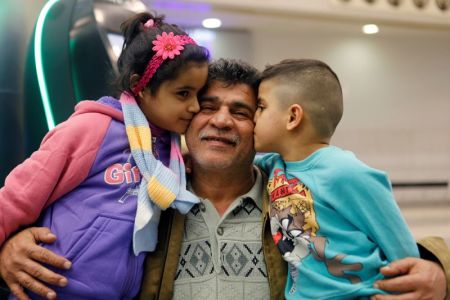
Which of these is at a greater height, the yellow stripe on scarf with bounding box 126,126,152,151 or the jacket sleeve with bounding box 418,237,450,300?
the yellow stripe on scarf with bounding box 126,126,152,151

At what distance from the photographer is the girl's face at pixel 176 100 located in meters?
1.24

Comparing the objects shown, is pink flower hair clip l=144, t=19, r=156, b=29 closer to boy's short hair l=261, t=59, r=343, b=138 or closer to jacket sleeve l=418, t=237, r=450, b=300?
boy's short hair l=261, t=59, r=343, b=138

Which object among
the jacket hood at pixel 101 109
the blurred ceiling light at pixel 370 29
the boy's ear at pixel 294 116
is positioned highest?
the jacket hood at pixel 101 109

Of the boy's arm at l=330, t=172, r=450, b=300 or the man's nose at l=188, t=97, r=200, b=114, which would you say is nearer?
the boy's arm at l=330, t=172, r=450, b=300

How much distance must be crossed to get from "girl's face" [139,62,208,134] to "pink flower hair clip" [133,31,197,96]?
1.1 inches

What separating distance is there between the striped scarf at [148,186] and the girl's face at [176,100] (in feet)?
0.13

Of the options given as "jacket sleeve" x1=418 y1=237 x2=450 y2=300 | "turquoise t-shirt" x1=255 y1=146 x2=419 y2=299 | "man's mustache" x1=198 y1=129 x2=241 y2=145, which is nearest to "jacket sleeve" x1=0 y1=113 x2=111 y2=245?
"man's mustache" x1=198 y1=129 x2=241 y2=145

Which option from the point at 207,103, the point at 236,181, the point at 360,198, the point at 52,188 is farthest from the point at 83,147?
the point at 360,198

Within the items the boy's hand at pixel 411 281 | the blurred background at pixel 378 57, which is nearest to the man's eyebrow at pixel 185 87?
the boy's hand at pixel 411 281

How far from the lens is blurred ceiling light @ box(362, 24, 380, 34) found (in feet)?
12.1

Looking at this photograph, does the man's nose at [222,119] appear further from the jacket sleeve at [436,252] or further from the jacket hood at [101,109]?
the jacket sleeve at [436,252]

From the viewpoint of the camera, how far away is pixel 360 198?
3.48 feet

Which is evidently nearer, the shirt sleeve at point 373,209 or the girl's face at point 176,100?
the shirt sleeve at point 373,209

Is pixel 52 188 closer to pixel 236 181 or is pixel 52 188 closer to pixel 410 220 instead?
pixel 236 181
